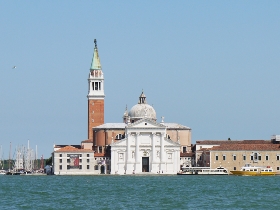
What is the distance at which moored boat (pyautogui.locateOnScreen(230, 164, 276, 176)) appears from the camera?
368 feet

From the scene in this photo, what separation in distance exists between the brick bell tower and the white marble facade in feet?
37.3

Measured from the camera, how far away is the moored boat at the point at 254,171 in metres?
112

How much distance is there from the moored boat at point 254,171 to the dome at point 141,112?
44.3ft

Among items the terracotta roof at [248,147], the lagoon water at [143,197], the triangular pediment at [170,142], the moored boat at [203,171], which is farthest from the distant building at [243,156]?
the lagoon water at [143,197]

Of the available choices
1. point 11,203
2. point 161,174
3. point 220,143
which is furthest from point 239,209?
point 220,143

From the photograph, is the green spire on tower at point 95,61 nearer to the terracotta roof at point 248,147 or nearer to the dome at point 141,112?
the dome at point 141,112

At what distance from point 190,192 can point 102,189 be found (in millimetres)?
7420

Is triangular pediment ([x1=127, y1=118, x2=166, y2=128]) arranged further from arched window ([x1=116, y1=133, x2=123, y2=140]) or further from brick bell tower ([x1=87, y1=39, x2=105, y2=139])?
brick bell tower ([x1=87, y1=39, x2=105, y2=139])

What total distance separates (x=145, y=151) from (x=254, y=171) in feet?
39.7

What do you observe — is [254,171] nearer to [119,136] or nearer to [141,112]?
[141,112]

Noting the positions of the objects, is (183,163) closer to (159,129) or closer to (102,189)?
(159,129)

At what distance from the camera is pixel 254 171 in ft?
369

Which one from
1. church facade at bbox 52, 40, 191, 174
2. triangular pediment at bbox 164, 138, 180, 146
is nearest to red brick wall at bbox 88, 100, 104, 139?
church facade at bbox 52, 40, 191, 174

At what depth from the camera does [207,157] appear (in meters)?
116
